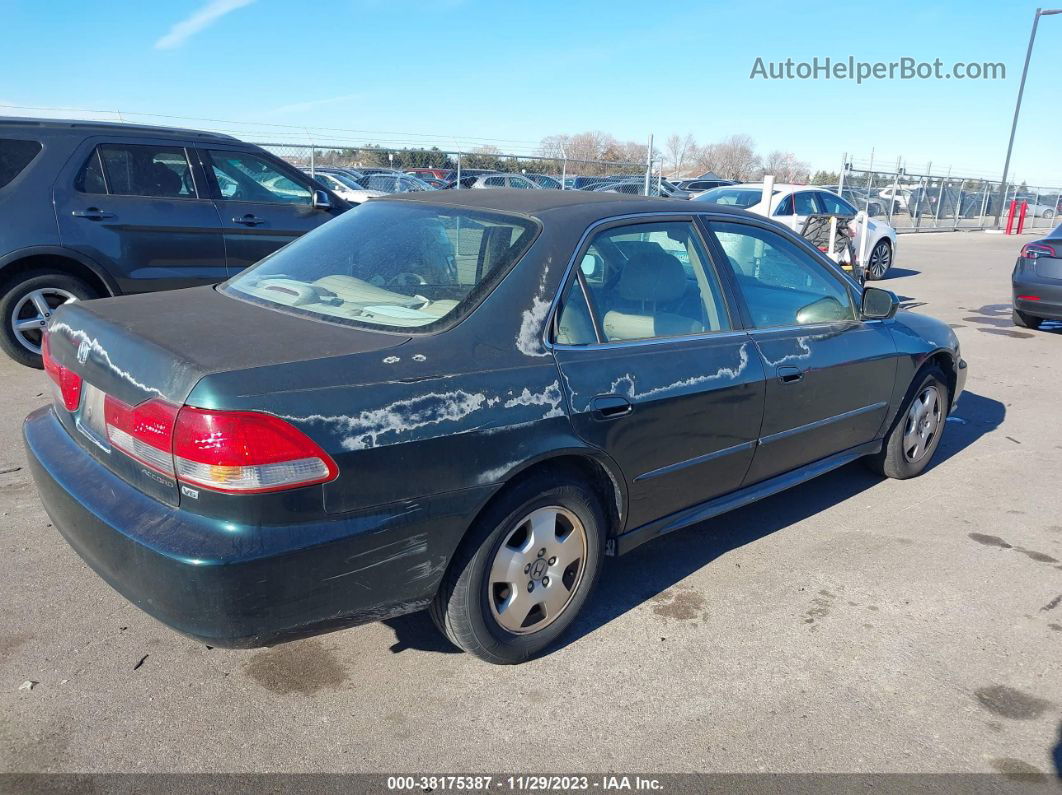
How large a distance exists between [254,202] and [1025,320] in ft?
30.2

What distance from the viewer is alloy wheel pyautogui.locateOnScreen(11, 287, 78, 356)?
6152mm

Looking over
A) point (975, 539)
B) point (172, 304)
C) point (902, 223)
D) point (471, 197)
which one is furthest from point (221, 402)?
point (902, 223)

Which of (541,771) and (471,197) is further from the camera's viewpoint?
(471,197)

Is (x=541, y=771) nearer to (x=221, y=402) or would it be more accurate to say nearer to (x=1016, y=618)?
(x=221, y=402)

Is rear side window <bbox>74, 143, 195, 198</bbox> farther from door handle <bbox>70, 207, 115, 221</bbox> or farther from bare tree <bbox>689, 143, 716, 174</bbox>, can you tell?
bare tree <bbox>689, 143, 716, 174</bbox>

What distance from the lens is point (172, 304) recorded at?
3.11m

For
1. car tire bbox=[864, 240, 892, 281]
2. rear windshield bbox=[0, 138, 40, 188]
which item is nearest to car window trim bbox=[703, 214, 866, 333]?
rear windshield bbox=[0, 138, 40, 188]

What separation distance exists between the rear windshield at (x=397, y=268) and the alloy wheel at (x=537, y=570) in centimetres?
78

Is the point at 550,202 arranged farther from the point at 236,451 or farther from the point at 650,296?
the point at 236,451

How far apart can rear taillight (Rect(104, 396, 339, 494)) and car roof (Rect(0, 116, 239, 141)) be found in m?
4.94

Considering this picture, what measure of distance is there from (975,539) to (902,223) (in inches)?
1174

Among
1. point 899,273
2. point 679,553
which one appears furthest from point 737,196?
point 679,553

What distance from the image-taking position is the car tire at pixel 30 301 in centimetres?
609

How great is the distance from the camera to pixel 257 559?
2275mm
